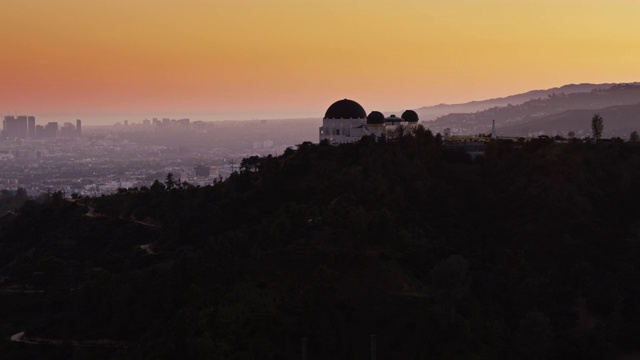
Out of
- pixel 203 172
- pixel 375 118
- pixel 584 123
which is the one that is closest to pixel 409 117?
pixel 375 118

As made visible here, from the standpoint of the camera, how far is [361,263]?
37.6 m

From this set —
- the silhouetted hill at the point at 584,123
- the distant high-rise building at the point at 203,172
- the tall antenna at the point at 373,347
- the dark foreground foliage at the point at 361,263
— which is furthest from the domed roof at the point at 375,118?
the distant high-rise building at the point at 203,172

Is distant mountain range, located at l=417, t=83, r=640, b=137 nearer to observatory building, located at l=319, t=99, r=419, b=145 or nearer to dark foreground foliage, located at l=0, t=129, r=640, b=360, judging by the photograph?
observatory building, located at l=319, t=99, r=419, b=145

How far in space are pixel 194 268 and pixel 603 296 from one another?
20.5 m

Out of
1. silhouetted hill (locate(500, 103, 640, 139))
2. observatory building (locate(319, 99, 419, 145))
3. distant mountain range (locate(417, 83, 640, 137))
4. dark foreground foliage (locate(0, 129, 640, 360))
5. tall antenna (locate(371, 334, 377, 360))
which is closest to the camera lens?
tall antenna (locate(371, 334, 377, 360))

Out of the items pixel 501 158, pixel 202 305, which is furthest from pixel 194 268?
pixel 501 158

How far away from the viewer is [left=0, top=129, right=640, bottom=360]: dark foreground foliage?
3244 centimetres

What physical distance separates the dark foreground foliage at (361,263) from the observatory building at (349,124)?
4586 mm

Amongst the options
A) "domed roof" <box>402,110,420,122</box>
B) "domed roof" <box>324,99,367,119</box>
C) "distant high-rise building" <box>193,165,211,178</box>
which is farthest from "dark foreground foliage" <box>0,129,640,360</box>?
"distant high-rise building" <box>193,165,211,178</box>

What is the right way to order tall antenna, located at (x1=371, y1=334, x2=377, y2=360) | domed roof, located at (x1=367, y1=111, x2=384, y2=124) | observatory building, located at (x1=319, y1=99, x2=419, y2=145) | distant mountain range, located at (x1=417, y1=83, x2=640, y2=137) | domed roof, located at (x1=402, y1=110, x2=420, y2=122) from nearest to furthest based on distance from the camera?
tall antenna, located at (x1=371, y1=334, x2=377, y2=360) < observatory building, located at (x1=319, y1=99, x2=419, y2=145) < domed roof, located at (x1=367, y1=111, x2=384, y2=124) < domed roof, located at (x1=402, y1=110, x2=420, y2=122) < distant mountain range, located at (x1=417, y1=83, x2=640, y2=137)

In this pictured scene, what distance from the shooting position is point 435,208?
4753cm

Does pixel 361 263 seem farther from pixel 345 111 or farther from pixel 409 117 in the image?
pixel 409 117

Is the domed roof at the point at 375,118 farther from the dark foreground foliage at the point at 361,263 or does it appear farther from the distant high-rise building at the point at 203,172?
the distant high-rise building at the point at 203,172

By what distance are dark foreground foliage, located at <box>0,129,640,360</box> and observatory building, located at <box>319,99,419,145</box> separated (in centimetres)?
459
